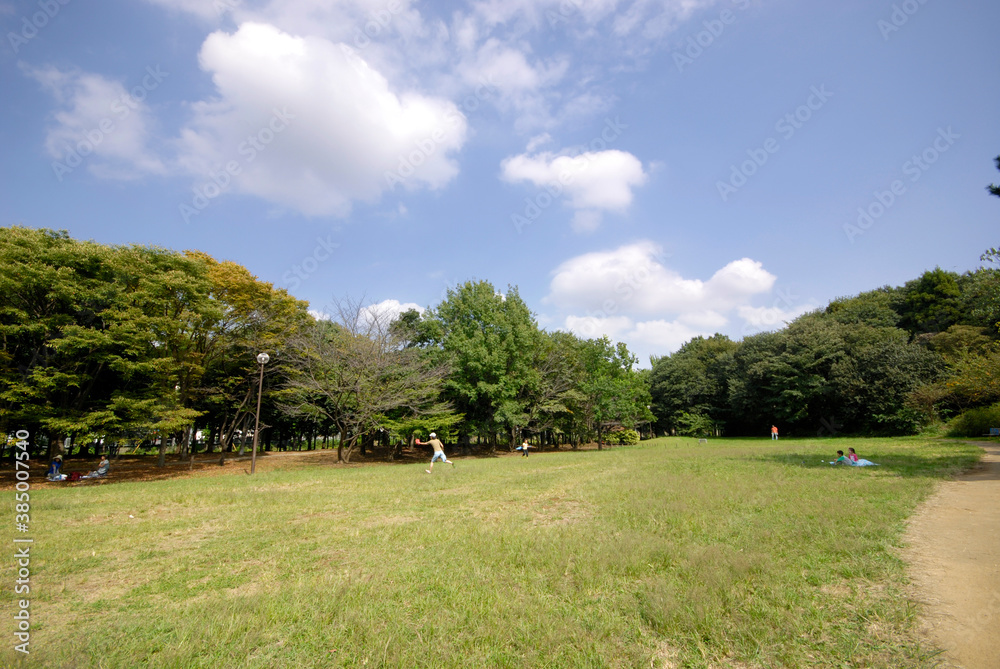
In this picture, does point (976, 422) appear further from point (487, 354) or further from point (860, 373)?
point (487, 354)

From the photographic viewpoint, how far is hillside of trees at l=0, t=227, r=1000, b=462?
20.3 meters

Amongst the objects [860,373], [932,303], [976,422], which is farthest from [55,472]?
[932,303]

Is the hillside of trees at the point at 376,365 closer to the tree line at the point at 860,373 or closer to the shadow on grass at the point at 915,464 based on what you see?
the tree line at the point at 860,373

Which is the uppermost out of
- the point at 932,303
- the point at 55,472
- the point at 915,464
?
the point at 932,303

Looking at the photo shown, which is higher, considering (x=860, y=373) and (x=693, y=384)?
(x=693, y=384)

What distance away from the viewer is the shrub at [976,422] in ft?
91.4

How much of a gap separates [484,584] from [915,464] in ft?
62.1

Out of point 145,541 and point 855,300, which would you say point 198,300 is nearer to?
point 145,541

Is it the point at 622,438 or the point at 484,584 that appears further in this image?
the point at 622,438

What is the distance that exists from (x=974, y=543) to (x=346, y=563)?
9403 millimetres

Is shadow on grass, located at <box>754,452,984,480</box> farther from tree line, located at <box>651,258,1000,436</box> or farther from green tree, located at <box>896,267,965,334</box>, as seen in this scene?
green tree, located at <box>896,267,965,334</box>

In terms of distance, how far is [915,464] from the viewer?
1617 centimetres

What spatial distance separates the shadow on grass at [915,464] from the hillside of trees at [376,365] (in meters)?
6.47

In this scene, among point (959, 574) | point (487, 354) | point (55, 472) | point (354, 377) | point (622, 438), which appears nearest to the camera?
point (959, 574)
